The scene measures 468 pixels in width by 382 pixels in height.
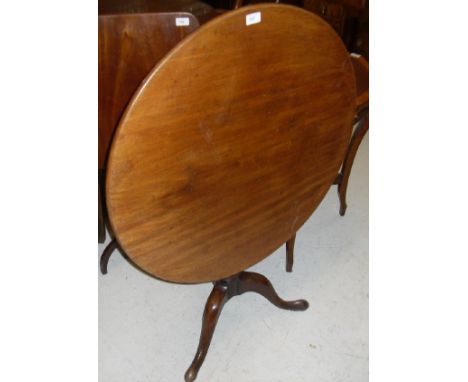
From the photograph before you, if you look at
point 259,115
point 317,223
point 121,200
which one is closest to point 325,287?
point 317,223

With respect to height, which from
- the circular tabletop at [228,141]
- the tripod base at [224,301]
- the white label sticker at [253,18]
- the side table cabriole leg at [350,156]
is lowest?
the tripod base at [224,301]

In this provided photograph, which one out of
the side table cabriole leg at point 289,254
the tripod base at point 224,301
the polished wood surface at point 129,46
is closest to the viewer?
the polished wood surface at point 129,46

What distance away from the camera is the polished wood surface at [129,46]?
4.69 ft

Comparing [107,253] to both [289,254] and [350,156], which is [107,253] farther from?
[350,156]

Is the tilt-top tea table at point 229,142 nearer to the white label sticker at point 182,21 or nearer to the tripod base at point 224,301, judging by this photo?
the tripod base at point 224,301

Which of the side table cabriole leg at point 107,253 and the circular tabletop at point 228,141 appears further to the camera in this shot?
the side table cabriole leg at point 107,253

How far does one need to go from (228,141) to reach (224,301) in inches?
33.1

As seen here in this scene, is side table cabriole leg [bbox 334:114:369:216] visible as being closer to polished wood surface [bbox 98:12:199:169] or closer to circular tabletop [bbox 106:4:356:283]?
circular tabletop [bbox 106:4:356:283]

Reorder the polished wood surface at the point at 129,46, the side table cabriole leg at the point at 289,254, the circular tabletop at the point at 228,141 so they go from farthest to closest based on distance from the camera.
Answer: the side table cabriole leg at the point at 289,254
the polished wood surface at the point at 129,46
the circular tabletop at the point at 228,141

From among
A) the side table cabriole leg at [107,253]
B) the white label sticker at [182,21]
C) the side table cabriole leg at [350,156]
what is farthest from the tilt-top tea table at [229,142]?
the side table cabriole leg at [107,253]

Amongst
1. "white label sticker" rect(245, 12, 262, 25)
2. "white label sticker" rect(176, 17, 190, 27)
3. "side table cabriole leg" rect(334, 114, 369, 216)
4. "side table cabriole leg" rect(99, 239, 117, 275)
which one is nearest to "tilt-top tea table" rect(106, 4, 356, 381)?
"white label sticker" rect(245, 12, 262, 25)

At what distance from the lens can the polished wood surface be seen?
1431 millimetres

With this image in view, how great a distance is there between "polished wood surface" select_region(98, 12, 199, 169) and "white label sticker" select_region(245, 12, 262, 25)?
1.48 feet

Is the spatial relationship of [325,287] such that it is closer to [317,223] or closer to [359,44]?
[317,223]
